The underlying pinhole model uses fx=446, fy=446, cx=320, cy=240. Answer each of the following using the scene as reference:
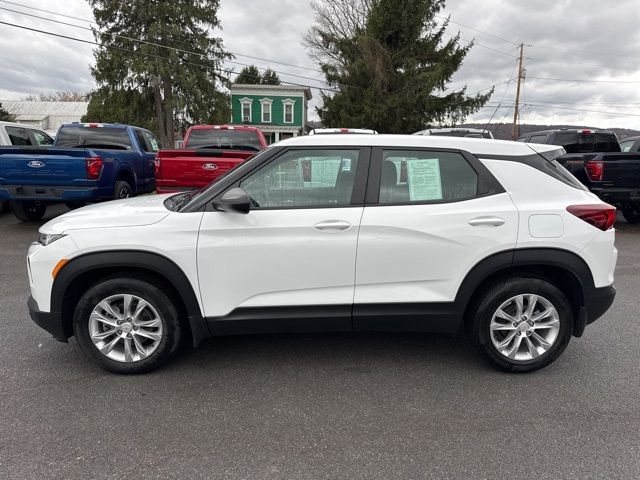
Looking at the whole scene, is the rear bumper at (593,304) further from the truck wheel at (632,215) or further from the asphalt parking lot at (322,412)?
the truck wheel at (632,215)

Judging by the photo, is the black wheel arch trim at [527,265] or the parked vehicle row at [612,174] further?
the parked vehicle row at [612,174]

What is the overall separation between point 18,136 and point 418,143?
10.3 metres

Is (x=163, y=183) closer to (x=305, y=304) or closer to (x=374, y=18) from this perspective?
(x=305, y=304)

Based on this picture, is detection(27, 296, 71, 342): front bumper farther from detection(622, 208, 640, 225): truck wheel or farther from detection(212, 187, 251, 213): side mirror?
detection(622, 208, 640, 225): truck wheel

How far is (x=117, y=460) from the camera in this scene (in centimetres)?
236

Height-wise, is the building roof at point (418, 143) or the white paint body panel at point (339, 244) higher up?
the building roof at point (418, 143)

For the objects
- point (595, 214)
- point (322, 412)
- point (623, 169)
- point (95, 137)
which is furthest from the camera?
point (95, 137)

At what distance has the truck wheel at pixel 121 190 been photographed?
8305mm

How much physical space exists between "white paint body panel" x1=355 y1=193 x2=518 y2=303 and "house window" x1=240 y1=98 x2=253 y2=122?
35746 millimetres

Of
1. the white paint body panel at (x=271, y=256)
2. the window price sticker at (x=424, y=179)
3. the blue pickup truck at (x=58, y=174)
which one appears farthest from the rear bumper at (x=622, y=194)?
the blue pickup truck at (x=58, y=174)

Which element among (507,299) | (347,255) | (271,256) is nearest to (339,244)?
(347,255)

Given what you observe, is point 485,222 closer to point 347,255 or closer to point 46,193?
point 347,255

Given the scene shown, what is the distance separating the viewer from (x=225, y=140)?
8711 mm

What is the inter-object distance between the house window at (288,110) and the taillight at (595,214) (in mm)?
35687
